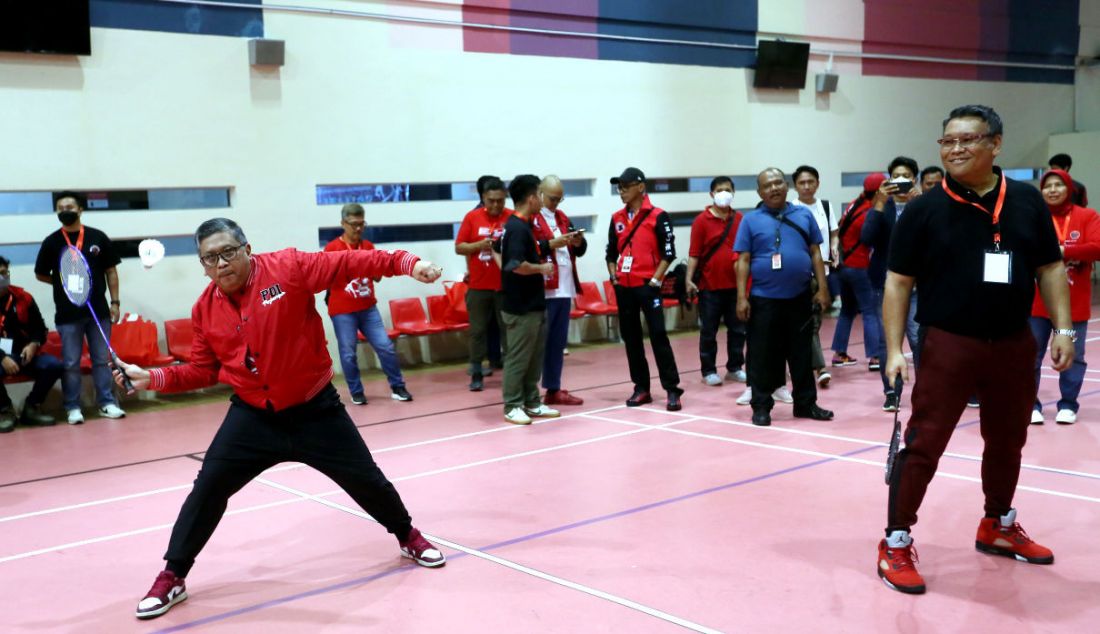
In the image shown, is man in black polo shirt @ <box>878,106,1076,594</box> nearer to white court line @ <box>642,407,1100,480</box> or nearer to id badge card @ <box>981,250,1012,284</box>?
id badge card @ <box>981,250,1012,284</box>

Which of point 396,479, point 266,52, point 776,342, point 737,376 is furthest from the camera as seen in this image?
point 266,52

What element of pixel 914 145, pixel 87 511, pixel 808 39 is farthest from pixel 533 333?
pixel 914 145

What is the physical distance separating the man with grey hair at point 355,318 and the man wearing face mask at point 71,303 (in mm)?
1907

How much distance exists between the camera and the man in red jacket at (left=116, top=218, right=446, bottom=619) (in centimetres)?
437

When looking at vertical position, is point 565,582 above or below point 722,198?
below

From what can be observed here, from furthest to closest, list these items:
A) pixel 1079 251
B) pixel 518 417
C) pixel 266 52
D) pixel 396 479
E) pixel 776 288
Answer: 1. pixel 266 52
2. pixel 518 417
3. pixel 776 288
4. pixel 1079 251
5. pixel 396 479

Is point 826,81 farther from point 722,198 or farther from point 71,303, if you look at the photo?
point 71,303

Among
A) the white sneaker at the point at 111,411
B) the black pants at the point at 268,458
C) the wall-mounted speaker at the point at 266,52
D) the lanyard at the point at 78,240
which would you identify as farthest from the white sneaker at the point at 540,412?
the wall-mounted speaker at the point at 266,52

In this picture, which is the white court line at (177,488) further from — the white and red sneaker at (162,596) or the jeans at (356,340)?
the white and red sneaker at (162,596)

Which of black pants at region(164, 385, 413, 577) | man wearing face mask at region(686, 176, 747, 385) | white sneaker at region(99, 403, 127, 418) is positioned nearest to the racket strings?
white sneaker at region(99, 403, 127, 418)

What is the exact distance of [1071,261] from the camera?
7059mm

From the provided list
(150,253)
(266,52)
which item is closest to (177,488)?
(150,253)

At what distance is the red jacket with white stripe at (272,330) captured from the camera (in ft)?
14.4

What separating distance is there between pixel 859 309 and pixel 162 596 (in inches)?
292
